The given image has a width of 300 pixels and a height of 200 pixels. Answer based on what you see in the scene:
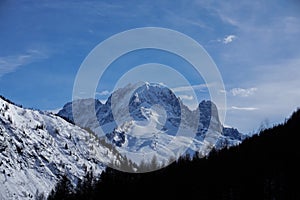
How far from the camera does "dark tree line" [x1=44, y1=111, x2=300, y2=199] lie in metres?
78.3

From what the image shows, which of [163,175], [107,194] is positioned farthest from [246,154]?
[107,194]

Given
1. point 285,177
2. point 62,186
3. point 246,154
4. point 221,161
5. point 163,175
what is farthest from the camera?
point 62,186

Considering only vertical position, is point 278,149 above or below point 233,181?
above

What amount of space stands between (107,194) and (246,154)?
40912mm

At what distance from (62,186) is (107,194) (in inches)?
686

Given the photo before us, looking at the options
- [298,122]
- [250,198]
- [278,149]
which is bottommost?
[250,198]

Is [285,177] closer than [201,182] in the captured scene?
Yes

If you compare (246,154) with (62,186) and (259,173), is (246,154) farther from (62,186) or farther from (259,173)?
(62,186)

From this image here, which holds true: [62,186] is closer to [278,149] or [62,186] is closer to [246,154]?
[246,154]

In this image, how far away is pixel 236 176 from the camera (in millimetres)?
87500

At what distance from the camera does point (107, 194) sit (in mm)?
113562

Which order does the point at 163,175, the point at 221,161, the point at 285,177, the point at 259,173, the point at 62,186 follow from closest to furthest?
1. the point at 285,177
2. the point at 259,173
3. the point at 221,161
4. the point at 163,175
5. the point at 62,186

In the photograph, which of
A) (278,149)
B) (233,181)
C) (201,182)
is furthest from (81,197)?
(278,149)

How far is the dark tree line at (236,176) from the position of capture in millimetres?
78312
